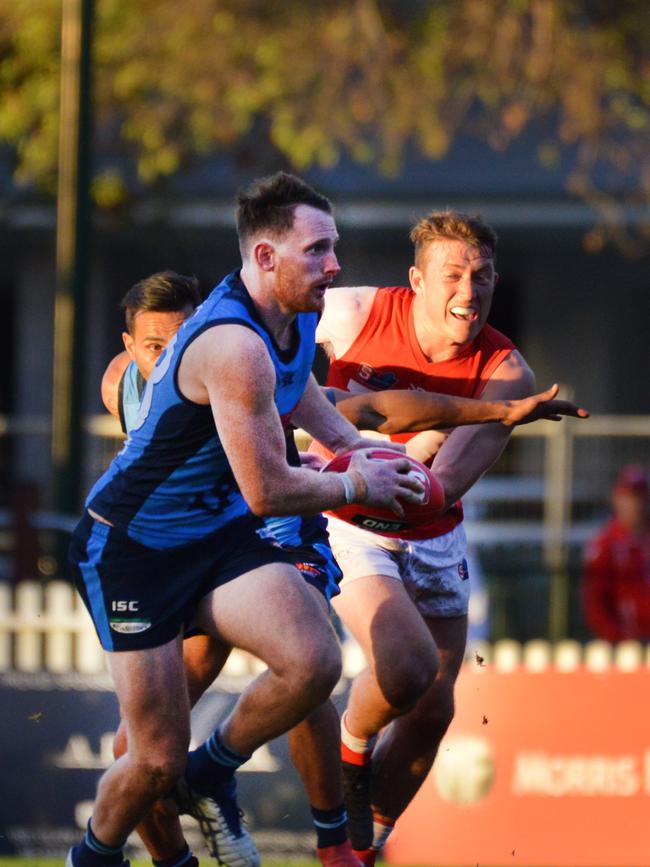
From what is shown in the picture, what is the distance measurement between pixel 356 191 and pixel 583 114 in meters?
2.56

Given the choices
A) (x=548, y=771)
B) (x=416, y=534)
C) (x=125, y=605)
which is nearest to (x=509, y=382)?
(x=416, y=534)

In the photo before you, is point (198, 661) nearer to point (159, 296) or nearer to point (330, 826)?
point (330, 826)

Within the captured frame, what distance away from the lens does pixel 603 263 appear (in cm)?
1753

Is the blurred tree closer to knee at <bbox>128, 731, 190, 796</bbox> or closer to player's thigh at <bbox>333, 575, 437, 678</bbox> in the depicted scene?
player's thigh at <bbox>333, 575, 437, 678</bbox>

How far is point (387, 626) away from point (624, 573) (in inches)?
225

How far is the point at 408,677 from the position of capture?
5.39 meters

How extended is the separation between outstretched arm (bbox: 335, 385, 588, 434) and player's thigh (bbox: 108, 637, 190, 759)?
1.11 metres

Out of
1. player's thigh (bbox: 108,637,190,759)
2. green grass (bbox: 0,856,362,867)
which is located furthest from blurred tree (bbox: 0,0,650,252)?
player's thigh (bbox: 108,637,190,759)

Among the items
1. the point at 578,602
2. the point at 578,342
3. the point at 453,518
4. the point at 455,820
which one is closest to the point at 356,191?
the point at 578,342

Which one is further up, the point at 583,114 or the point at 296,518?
the point at 583,114

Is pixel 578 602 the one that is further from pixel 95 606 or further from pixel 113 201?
pixel 95 606

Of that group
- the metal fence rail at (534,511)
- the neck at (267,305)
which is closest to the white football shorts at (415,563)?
the neck at (267,305)

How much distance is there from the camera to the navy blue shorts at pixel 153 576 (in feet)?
15.9

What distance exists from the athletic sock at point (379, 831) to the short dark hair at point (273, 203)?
7.84 ft
